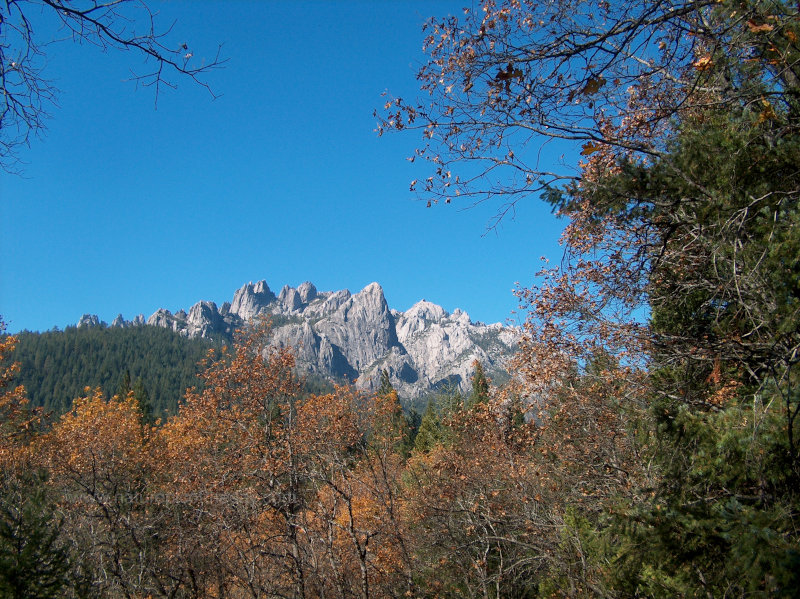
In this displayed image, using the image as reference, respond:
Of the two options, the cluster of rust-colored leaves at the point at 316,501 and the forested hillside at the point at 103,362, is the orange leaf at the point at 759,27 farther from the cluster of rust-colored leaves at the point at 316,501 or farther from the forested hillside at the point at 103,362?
the forested hillside at the point at 103,362

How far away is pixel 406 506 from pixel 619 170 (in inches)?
427

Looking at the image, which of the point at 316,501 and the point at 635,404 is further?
the point at 316,501

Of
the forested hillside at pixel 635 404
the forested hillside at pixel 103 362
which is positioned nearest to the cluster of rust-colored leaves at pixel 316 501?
the forested hillside at pixel 635 404

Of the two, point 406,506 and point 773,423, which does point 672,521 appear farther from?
point 406,506

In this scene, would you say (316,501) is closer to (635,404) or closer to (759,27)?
(635,404)

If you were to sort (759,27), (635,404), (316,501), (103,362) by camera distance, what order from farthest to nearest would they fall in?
(103,362), (316,501), (635,404), (759,27)

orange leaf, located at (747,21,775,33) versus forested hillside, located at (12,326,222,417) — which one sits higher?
forested hillside, located at (12,326,222,417)

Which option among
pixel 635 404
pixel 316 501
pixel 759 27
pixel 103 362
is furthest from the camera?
pixel 103 362

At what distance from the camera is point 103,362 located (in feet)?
394

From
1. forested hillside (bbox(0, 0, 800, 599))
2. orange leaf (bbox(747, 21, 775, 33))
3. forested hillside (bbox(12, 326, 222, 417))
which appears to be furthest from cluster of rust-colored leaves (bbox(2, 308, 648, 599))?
forested hillside (bbox(12, 326, 222, 417))

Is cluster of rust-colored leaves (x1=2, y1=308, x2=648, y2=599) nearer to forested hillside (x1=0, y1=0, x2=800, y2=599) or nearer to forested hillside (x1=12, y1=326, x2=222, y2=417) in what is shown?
forested hillside (x1=0, y1=0, x2=800, y2=599)

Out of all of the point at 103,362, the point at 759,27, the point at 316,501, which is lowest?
the point at 316,501

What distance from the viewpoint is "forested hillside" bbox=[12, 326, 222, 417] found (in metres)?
105

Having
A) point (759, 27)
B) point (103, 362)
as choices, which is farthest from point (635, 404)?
point (103, 362)
